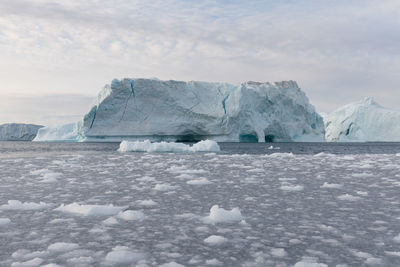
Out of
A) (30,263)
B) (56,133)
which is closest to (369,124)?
(56,133)

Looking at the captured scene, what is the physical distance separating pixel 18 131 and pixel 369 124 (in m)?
68.4

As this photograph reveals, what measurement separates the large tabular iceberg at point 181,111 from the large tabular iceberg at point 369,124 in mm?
18621

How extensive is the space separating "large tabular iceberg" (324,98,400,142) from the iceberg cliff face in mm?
61378

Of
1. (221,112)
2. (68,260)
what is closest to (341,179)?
(68,260)

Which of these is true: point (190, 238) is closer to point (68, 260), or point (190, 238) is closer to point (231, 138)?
point (68, 260)

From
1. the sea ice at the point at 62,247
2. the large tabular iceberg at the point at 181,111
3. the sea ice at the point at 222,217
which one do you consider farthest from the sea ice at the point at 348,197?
the large tabular iceberg at the point at 181,111

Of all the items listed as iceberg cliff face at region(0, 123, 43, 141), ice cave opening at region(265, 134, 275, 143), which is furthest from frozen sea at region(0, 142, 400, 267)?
iceberg cliff face at region(0, 123, 43, 141)

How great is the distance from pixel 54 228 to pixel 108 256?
3.69ft

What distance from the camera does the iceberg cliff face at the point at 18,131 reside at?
2901 inches

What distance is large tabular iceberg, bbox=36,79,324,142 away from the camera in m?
37.5

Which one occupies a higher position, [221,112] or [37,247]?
[221,112]

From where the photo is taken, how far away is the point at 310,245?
292cm

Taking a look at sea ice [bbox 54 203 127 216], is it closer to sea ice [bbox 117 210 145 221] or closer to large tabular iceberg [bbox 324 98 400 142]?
sea ice [bbox 117 210 145 221]

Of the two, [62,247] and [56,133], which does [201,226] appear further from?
[56,133]
